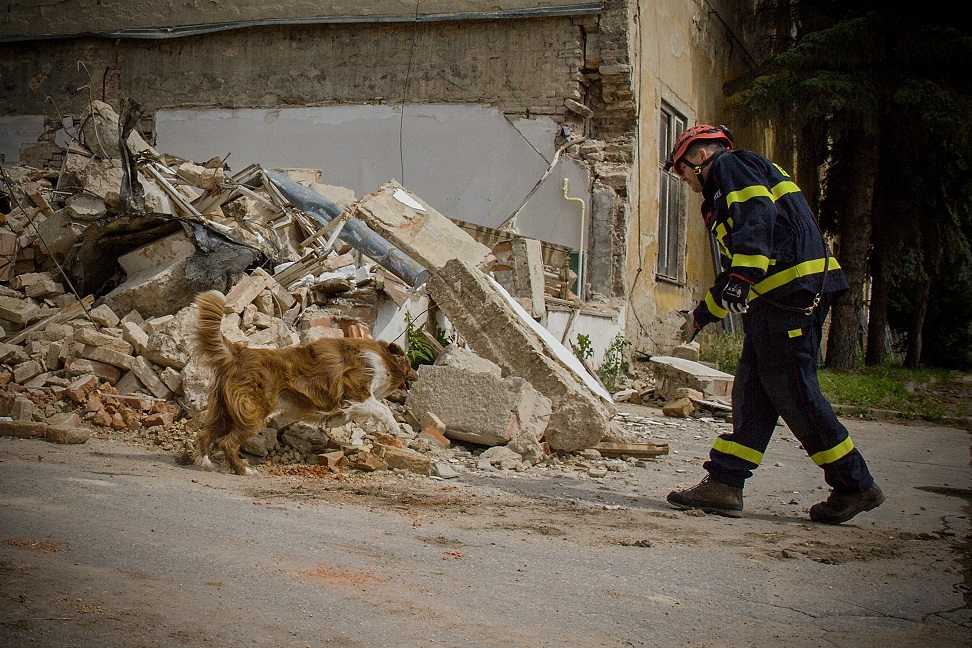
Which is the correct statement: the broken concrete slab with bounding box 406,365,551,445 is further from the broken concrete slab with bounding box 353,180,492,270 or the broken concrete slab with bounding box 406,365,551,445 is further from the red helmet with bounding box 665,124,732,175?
the broken concrete slab with bounding box 353,180,492,270

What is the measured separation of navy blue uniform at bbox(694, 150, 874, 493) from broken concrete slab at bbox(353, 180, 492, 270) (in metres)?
4.74

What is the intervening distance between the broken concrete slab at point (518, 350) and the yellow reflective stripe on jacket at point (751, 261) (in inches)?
91.0

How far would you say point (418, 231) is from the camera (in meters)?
10.0

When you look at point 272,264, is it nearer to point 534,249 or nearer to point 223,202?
point 223,202

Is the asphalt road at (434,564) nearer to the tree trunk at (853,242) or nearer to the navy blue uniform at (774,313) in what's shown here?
the navy blue uniform at (774,313)

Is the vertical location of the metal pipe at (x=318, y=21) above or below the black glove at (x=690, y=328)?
above

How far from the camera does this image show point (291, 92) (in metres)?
14.4

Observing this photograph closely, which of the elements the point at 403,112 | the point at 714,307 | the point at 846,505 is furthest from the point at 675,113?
the point at 846,505

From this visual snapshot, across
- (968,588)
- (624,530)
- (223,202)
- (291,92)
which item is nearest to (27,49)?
(291,92)

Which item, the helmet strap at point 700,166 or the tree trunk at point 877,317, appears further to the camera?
the tree trunk at point 877,317

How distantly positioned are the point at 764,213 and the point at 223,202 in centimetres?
673

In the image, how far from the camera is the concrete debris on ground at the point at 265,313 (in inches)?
257

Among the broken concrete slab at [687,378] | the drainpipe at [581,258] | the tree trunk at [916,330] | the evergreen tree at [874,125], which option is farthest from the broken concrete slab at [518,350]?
the tree trunk at [916,330]

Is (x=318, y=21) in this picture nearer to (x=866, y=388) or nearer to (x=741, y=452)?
(x=866, y=388)
